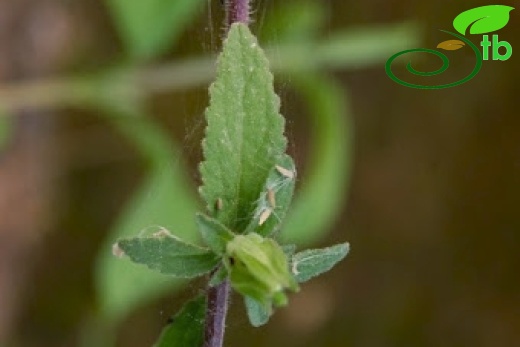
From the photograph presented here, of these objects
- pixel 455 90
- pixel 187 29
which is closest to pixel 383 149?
pixel 455 90

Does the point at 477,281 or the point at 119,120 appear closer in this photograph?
the point at 119,120

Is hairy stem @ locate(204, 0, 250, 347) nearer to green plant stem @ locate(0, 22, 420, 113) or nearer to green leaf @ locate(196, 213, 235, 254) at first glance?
green leaf @ locate(196, 213, 235, 254)

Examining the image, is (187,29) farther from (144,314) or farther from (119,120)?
(144,314)

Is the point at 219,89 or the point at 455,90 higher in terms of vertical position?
the point at 219,89

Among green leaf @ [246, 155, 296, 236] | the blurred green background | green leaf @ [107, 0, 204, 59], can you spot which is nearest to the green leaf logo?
green leaf @ [246, 155, 296, 236]

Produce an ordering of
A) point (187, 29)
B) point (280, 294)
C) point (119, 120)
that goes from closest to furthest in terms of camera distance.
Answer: point (280, 294) → point (119, 120) → point (187, 29)

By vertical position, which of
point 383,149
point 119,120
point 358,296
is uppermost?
point 119,120

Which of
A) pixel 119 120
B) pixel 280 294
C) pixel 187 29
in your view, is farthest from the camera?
Result: pixel 187 29
